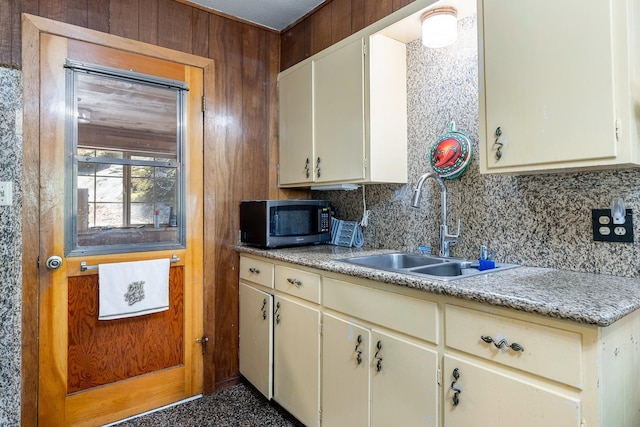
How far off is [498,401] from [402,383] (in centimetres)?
37

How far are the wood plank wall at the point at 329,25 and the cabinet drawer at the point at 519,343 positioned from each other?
1.61 meters

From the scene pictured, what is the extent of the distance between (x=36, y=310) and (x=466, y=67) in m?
2.45

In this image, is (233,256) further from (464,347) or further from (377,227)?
(464,347)

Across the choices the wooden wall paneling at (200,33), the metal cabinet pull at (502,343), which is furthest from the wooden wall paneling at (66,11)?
the metal cabinet pull at (502,343)

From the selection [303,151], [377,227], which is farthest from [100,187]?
[377,227]

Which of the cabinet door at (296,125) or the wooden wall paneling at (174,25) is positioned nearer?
the wooden wall paneling at (174,25)

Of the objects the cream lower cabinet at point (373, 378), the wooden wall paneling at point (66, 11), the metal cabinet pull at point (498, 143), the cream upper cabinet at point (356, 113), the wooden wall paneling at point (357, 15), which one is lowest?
the cream lower cabinet at point (373, 378)

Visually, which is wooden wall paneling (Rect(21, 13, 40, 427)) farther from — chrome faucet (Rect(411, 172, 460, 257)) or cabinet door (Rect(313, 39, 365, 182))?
chrome faucet (Rect(411, 172, 460, 257))

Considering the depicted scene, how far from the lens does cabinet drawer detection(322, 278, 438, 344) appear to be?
1.32 metres

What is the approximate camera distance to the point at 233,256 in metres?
2.49

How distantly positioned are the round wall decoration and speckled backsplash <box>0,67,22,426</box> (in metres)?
2.09

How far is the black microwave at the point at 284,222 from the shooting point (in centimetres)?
226

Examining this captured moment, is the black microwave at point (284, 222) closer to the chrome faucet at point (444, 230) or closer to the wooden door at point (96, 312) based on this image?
the wooden door at point (96, 312)

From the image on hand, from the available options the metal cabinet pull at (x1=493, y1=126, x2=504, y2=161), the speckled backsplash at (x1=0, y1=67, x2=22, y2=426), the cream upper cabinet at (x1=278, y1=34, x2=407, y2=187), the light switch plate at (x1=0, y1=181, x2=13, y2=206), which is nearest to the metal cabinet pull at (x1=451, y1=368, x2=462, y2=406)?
the metal cabinet pull at (x1=493, y1=126, x2=504, y2=161)
